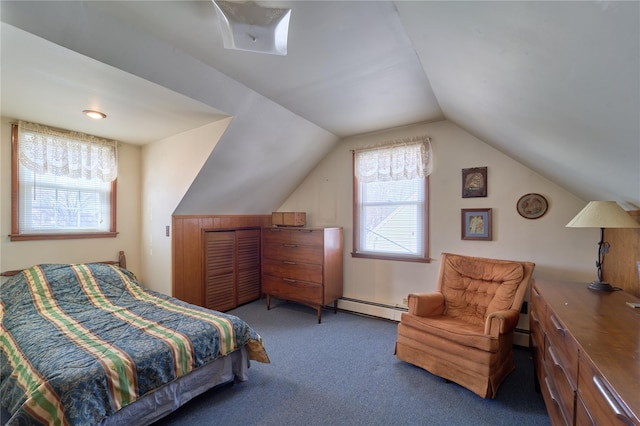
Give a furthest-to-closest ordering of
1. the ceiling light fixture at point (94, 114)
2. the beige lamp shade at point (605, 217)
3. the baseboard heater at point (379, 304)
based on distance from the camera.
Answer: the baseboard heater at point (379, 304) < the ceiling light fixture at point (94, 114) < the beige lamp shade at point (605, 217)

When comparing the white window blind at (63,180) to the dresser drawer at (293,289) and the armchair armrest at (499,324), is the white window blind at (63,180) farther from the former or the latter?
the armchair armrest at (499,324)

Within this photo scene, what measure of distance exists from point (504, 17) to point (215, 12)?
1.33 meters

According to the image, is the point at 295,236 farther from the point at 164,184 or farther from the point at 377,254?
the point at 164,184

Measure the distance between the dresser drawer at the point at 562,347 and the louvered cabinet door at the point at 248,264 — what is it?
3.35 metres

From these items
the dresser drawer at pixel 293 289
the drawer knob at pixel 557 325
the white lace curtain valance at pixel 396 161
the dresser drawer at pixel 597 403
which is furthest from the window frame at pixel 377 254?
the dresser drawer at pixel 597 403

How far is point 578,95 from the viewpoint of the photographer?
1096 millimetres

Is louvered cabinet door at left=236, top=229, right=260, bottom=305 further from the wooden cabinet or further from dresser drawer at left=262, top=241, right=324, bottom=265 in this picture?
dresser drawer at left=262, top=241, right=324, bottom=265

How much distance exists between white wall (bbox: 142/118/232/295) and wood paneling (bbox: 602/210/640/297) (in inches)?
132

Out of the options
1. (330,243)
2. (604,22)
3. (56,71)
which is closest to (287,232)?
(330,243)

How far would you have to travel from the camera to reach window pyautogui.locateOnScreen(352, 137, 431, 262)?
3.19 metres

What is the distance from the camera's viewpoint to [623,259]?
196 cm

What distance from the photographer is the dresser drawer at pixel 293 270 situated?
3.36 m

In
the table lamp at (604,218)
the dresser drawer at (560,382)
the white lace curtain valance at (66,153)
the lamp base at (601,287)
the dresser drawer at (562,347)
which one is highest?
the white lace curtain valance at (66,153)

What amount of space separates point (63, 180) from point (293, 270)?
270 cm
